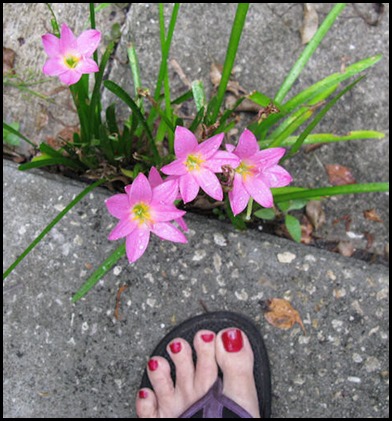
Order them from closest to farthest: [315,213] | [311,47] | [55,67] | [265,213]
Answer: [55,67] < [311,47] < [265,213] < [315,213]

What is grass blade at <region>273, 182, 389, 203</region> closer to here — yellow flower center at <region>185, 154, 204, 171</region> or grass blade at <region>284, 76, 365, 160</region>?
grass blade at <region>284, 76, 365, 160</region>

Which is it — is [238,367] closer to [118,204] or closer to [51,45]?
[118,204]

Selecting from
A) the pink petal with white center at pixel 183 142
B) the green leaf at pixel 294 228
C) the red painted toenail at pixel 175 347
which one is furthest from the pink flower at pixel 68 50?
the red painted toenail at pixel 175 347

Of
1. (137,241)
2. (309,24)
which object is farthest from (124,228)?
(309,24)

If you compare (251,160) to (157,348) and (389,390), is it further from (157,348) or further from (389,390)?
(389,390)

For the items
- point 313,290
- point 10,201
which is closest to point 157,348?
point 313,290

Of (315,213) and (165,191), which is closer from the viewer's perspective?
(165,191)
